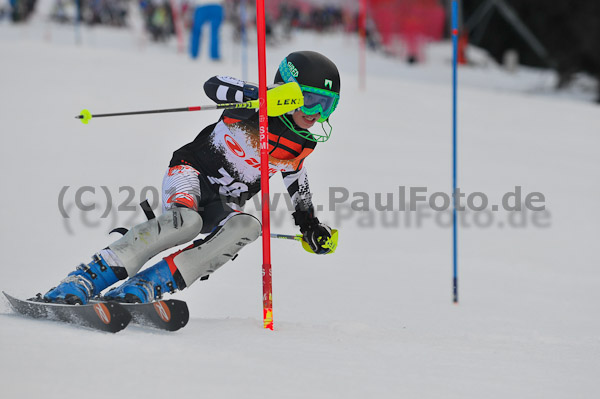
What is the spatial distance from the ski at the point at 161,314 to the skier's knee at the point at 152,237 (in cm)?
23

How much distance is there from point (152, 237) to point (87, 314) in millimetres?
456

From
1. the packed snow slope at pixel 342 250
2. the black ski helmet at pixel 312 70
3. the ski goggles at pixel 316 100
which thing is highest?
the black ski helmet at pixel 312 70

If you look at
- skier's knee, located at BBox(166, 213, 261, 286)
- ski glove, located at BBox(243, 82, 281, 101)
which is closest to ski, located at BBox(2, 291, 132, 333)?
skier's knee, located at BBox(166, 213, 261, 286)

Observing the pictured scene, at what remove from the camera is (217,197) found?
→ 338cm

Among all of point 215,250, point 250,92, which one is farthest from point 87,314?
point 250,92

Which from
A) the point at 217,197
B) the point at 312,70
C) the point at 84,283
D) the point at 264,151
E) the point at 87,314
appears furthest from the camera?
the point at 217,197

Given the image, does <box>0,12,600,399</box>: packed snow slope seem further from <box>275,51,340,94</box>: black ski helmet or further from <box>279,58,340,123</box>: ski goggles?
<box>275,51,340,94</box>: black ski helmet

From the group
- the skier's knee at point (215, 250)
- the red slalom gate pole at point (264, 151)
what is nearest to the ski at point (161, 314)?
the skier's knee at point (215, 250)

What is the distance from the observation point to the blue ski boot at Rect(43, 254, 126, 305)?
2826 millimetres

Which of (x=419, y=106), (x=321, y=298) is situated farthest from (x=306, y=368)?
(x=419, y=106)

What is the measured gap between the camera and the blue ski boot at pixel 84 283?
2826mm

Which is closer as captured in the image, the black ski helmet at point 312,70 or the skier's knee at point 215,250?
the skier's knee at point 215,250

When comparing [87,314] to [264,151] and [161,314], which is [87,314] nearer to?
[161,314]

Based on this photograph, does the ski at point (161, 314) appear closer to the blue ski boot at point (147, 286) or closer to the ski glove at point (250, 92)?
the blue ski boot at point (147, 286)
